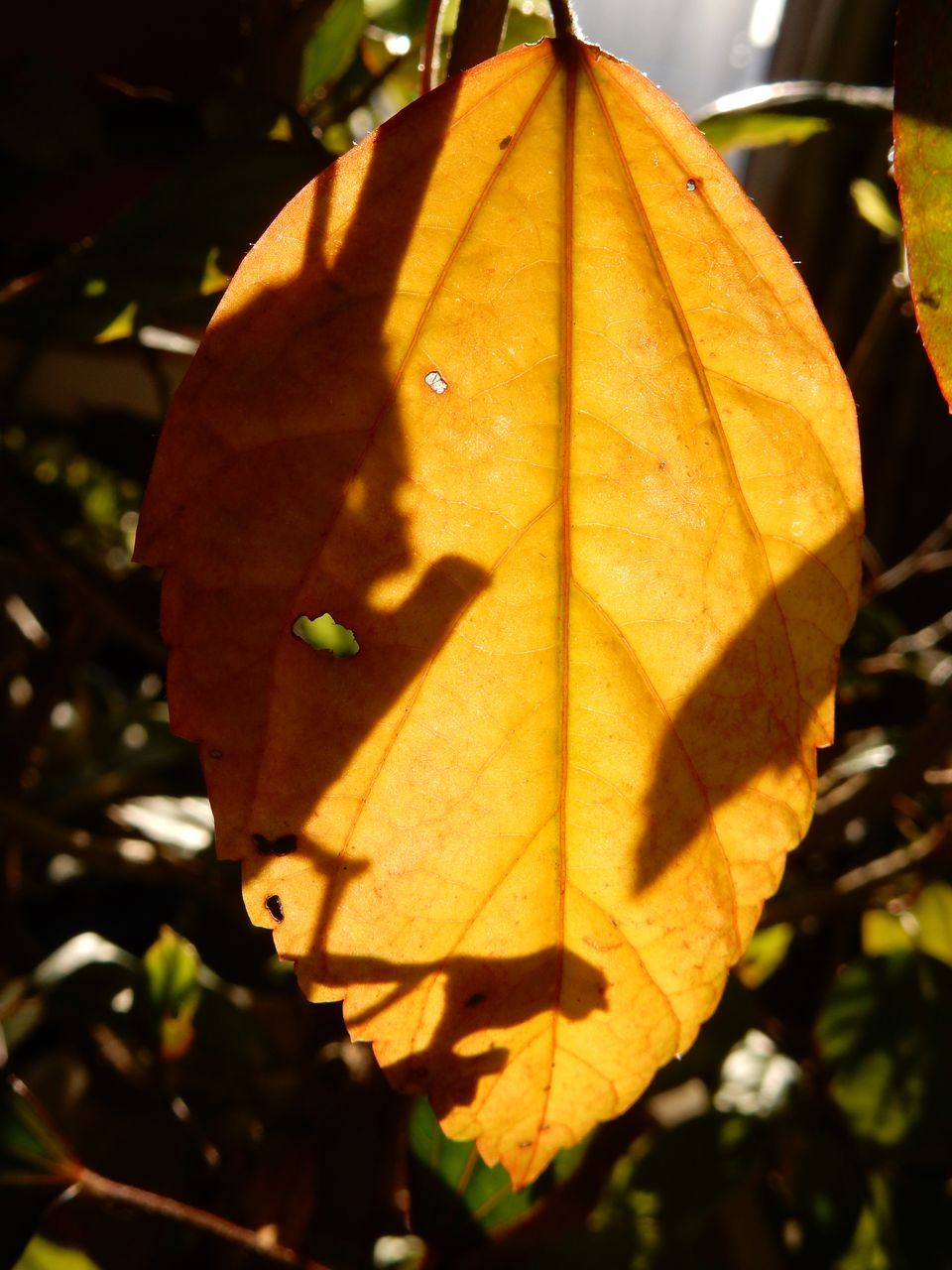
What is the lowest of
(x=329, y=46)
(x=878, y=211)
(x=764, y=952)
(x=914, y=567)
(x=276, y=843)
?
(x=764, y=952)

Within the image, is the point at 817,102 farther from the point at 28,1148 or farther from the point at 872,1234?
the point at 872,1234

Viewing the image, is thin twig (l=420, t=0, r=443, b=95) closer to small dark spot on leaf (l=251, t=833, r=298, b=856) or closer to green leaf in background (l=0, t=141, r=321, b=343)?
green leaf in background (l=0, t=141, r=321, b=343)

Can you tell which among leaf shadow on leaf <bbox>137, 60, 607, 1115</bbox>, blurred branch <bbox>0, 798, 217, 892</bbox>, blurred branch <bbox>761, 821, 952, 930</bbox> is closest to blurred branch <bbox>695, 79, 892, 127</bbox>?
leaf shadow on leaf <bbox>137, 60, 607, 1115</bbox>

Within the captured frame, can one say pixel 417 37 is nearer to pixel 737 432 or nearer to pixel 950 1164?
pixel 737 432

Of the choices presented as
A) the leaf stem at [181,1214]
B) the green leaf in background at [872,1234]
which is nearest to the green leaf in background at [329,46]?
the leaf stem at [181,1214]

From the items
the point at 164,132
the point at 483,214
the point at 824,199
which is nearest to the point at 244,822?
the point at 483,214

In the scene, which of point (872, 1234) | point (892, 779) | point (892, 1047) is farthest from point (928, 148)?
point (872, 1234)
